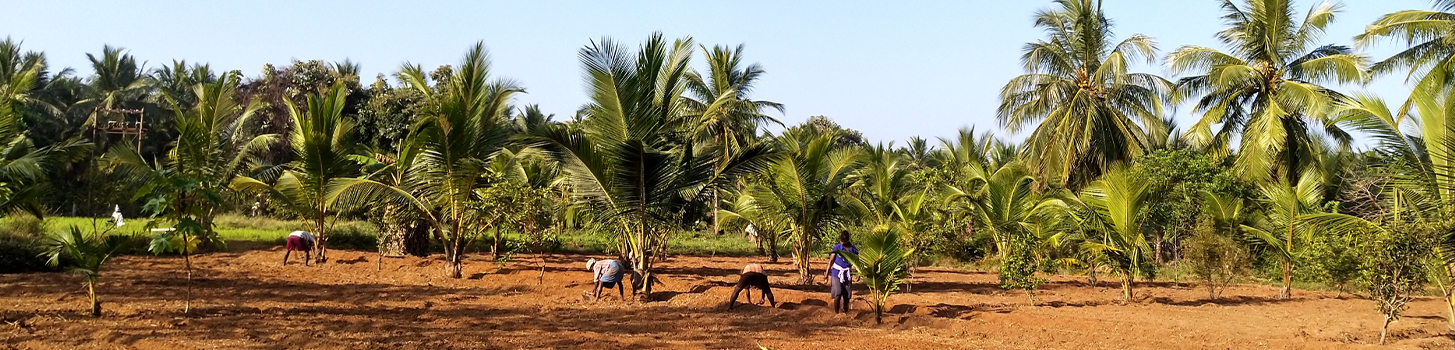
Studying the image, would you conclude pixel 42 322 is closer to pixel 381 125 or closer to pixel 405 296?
pixel 405 296

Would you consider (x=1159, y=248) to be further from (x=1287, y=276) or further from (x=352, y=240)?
(x=352, y=240)

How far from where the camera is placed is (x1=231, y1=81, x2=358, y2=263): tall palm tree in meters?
13.8

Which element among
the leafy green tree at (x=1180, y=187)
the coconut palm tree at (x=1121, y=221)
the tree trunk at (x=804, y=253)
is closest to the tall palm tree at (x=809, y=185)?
the tree trunk at (x=804, y=253)

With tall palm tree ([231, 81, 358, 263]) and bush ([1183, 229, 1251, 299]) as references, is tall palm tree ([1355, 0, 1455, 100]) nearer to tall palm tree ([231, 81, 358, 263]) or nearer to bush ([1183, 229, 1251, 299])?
bush ([1183, 229, 1251, 299])

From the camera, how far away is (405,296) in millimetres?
10828

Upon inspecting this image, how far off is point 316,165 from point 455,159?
2.82 metres

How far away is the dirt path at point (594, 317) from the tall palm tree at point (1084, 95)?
8.35 meters

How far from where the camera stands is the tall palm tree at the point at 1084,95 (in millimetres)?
21359

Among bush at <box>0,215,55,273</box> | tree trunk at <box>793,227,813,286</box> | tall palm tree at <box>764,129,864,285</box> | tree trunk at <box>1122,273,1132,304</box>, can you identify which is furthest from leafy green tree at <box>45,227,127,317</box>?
tree trunk at <box>1122,273,1132,304</box>

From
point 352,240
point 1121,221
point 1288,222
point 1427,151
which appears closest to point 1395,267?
point 1427,151

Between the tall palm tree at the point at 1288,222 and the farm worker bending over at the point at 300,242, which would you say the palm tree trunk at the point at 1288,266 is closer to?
the tall palm tree at the point at 1288,222

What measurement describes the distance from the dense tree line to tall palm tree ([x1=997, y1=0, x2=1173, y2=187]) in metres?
0.06

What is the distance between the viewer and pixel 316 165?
13.9 m

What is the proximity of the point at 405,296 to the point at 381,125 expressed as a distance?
50.6ft
